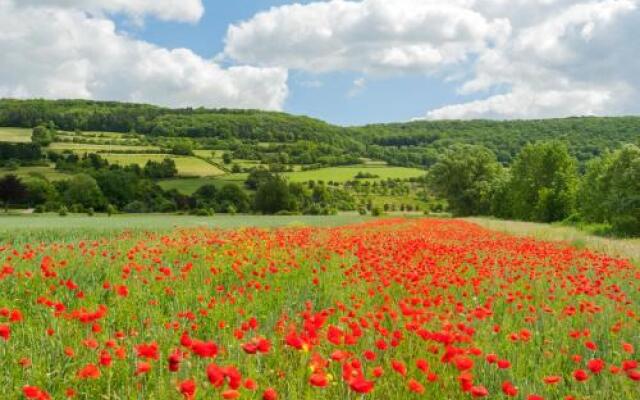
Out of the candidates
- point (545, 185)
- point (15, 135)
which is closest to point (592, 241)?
point (545, 185)

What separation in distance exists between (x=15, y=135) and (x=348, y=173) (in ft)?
203

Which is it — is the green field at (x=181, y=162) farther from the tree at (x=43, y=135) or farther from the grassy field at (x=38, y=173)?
the grassy field at (x=38, y=173)

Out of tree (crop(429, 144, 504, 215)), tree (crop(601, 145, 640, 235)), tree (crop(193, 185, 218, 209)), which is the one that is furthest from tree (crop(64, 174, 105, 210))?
tree (crop(601, 145, 640, 235))

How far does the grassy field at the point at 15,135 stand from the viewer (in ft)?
322

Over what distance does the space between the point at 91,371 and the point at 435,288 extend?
5.65m

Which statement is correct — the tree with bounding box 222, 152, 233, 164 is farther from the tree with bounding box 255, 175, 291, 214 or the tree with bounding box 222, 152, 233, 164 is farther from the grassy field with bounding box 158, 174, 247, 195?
the tree with bounding box 255, 175, 291, 214

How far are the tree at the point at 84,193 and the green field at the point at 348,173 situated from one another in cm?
3197

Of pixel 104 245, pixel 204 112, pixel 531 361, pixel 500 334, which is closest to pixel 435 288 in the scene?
pixel 500 334

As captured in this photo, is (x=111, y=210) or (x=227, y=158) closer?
(x=111, y=210)

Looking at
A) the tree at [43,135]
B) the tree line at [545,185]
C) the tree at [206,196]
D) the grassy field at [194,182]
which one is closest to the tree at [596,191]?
the tree line at [545,185]

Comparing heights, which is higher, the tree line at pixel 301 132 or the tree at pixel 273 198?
the tree line at pixel 301 132

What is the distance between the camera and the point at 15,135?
335ft

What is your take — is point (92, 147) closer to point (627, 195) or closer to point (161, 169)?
point (161, 169)

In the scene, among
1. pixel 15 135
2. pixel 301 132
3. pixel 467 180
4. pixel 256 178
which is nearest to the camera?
pixel 467 180
